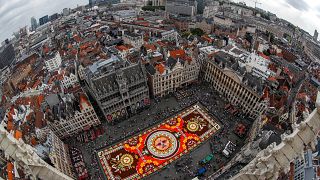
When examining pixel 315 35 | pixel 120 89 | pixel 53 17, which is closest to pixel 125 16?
pixel 53 17

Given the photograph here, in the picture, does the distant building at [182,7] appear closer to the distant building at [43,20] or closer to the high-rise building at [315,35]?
the high-rise building at [315,35]

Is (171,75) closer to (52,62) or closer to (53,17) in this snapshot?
(52,62)

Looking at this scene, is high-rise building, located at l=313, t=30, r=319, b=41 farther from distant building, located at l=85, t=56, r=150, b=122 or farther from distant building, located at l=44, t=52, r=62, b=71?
distant building, located at l=44, t=52, r=62, b=71

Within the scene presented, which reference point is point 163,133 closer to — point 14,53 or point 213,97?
point 213,97

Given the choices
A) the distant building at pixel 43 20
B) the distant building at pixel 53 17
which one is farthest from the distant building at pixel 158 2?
the distant building at pixel 43 20

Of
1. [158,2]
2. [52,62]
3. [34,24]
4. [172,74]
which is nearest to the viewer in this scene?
[172,74]

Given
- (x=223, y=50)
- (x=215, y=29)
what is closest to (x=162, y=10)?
(x=215, y=29)
